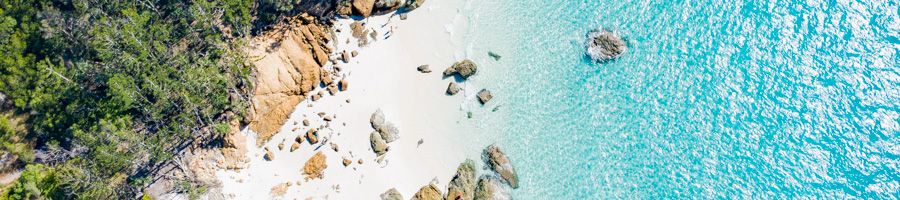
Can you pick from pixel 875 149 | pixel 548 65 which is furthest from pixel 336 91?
pixel 875 149

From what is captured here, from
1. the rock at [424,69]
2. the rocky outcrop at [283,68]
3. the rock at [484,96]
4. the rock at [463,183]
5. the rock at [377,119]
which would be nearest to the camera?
the rock at [463,183]

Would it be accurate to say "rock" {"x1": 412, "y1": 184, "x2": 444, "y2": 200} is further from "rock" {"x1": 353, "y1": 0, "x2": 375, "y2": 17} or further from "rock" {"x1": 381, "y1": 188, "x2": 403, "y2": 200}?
"rock" {"x1": 353, "y1": 0, "x2": 375, "y2": 17}

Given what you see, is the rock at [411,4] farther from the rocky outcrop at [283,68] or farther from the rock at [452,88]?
the rock at [452,88]

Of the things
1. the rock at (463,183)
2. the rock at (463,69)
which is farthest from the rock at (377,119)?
the rock at (463,183)

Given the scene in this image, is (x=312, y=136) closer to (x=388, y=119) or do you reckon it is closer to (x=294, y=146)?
(x=294, y=146)

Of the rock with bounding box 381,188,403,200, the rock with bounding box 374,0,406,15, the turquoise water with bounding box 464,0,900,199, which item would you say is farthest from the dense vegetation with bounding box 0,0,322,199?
the turquoise water with bounding box 464,0,900,199

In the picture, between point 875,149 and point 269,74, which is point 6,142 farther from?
point 875,149

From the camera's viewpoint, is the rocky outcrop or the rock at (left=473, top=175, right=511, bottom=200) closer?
the rock at (left=473, top=175, right=511, bottom=200)
